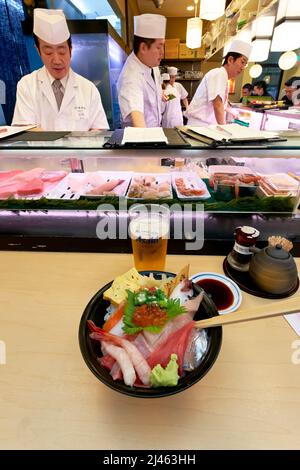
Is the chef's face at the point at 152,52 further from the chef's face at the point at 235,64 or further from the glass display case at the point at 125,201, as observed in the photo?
the glass display case at the point at 125,201

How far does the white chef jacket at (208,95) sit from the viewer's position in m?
3.05

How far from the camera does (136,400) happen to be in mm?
651

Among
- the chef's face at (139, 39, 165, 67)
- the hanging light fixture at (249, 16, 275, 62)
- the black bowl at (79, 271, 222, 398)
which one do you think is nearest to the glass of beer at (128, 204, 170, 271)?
the black bowl at (79, 271, 222, 398)

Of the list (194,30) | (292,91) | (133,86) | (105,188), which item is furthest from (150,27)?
(194,30)

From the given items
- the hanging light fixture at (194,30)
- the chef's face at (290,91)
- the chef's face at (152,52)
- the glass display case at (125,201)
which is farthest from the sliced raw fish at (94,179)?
the hanging light fixture at (194,30)

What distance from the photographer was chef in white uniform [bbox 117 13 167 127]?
2.30m

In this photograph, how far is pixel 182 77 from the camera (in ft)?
33.1

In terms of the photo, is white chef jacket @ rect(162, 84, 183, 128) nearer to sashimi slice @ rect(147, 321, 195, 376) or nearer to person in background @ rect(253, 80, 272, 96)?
sashimi slice @ rect(147, 321, 195, 376)

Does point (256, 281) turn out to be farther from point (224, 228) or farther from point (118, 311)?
point (118, 311)

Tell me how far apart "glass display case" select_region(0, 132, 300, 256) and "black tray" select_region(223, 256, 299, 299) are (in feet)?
0.54

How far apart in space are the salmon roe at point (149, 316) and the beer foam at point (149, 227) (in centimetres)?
32

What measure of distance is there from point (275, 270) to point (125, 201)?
78 cm

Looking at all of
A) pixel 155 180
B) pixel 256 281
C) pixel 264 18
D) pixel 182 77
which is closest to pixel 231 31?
pixel 264 18

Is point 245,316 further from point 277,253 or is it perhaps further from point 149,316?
point 277,253
